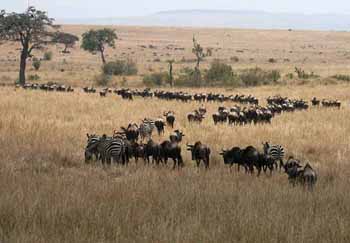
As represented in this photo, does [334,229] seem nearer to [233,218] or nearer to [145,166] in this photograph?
[233,218]

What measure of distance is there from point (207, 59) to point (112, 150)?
242 feet

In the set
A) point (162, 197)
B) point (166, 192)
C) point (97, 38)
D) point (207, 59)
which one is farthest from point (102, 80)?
point (162, 197)

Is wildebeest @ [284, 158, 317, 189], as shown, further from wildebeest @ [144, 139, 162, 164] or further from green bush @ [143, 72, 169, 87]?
green bush @ [143, 72, 169, 87]

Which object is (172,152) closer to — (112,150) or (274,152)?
(112,150)

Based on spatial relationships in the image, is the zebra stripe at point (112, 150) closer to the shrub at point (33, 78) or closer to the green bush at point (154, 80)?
the green bush at point (154, 80)

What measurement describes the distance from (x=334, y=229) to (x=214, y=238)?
1535 mm

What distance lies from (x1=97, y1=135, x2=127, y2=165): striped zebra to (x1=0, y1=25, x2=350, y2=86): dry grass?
3577cm

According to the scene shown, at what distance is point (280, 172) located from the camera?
42.1ft

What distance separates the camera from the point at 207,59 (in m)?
86.2

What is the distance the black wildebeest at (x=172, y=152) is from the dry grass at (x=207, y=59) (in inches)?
1411

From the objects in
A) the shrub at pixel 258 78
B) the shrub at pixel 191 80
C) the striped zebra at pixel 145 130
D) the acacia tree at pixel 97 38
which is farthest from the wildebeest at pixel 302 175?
the acacia tree at pixel 97 38

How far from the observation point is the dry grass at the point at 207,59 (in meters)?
61.1

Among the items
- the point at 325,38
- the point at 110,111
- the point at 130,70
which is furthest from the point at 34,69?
the point at 325,38

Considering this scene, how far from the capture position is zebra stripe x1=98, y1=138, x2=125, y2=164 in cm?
1341
